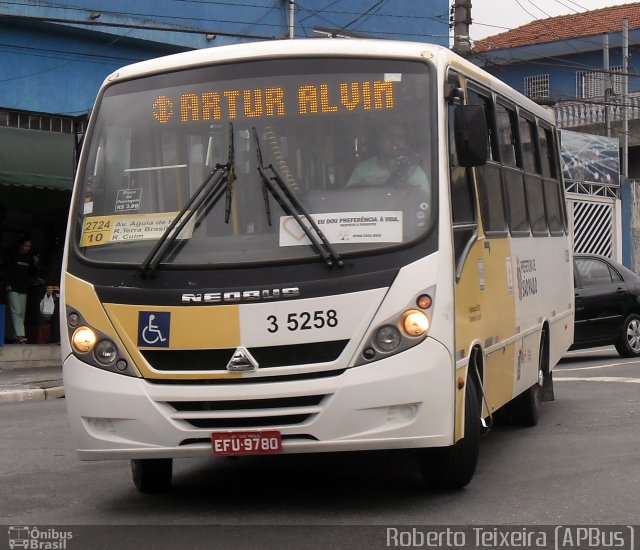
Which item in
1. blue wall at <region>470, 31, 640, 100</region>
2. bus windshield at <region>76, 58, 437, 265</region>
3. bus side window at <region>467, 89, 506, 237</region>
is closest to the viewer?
bus windshield at <region>76, 58, 437, 265</region>

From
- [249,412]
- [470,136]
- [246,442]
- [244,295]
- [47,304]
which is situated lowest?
[47,304]

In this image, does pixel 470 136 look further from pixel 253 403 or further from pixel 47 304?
pixel 47 304

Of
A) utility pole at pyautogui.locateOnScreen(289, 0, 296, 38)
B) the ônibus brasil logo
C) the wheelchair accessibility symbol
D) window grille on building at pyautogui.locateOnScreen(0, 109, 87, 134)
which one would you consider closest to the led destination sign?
the wheelchair accessibility symbol

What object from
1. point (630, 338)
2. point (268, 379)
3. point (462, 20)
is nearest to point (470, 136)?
point (268, 379)

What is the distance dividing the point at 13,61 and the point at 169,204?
15617mm

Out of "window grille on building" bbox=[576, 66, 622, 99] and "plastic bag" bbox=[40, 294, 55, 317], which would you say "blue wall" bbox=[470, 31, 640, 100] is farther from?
"plastic bag" bbox=[40, 294, 55, 317]

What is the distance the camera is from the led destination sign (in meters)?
7.39

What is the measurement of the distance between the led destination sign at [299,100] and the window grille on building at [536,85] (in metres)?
48.9

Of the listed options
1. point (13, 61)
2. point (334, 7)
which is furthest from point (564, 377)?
point (334, 7)

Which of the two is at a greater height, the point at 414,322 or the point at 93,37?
the point at 93,37

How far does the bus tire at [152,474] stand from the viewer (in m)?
7.79

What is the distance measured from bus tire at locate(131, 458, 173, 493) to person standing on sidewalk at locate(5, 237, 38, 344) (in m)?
12.5

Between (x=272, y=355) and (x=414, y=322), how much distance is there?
0.79 m

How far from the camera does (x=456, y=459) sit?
7379mm
